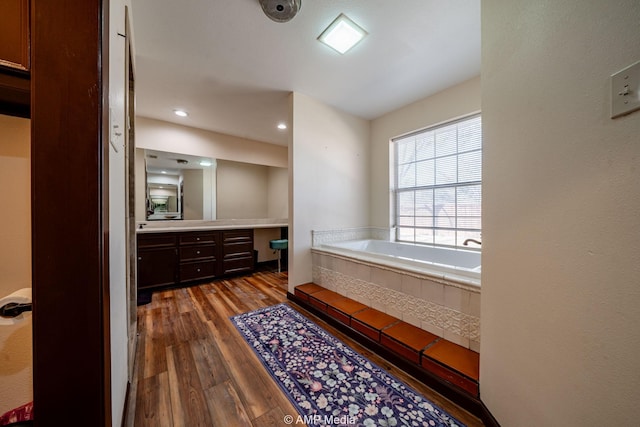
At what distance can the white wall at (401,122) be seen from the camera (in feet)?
7.95

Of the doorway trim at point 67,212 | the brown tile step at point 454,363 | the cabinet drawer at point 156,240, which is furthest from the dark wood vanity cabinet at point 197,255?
the brown tile step at point 454,363

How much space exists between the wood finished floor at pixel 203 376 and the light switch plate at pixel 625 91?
147cm

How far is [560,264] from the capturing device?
750mm

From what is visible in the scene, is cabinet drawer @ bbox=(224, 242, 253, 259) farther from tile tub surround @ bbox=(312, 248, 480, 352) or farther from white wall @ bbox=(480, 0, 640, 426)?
white wall @ bbox=(480, 0, 640, 426)

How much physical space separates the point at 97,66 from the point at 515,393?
1887mm

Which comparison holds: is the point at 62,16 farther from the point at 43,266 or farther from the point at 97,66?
the point at 43,266

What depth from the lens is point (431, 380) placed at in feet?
4.38

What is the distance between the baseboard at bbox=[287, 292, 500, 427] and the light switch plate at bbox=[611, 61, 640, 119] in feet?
4.49

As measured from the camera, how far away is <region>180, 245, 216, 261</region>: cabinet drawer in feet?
10.1

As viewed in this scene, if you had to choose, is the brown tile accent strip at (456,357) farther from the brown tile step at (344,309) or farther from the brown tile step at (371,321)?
the brown tile step at (344,309)

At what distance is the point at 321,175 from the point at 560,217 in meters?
2.32

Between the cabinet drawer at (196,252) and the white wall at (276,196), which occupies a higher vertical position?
the white wall at (276,196)

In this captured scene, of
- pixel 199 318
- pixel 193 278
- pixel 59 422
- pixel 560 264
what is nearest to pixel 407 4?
pixel 560 264

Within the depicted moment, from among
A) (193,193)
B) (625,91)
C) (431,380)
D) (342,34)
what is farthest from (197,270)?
(625,91)
